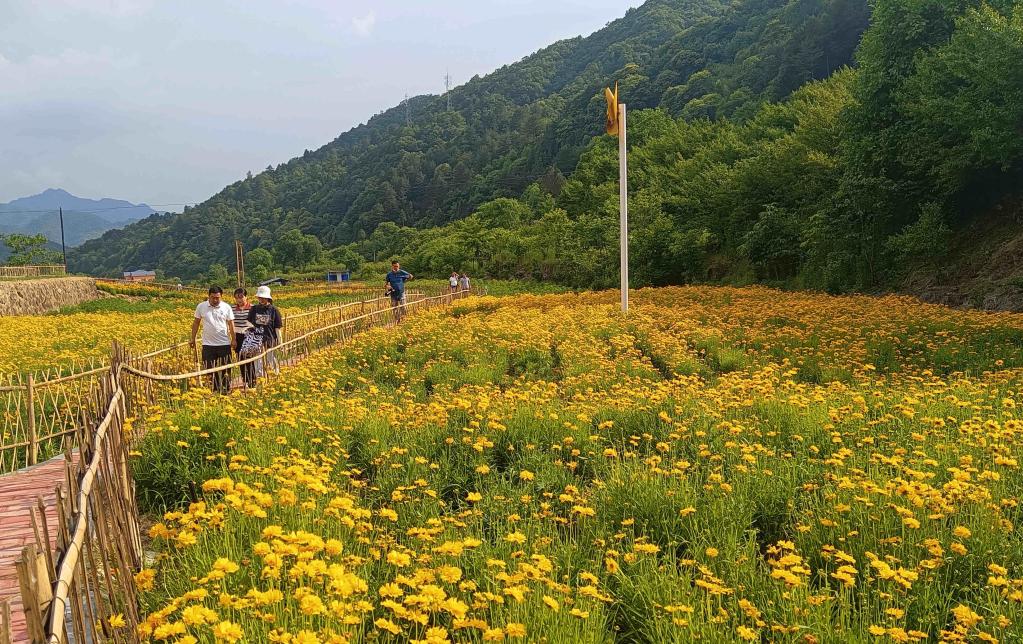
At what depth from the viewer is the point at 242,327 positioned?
10250 mm

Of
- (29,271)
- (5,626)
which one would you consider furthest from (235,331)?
(29,271)

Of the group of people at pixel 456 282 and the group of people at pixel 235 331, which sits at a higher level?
the group of people at pixel 235 331

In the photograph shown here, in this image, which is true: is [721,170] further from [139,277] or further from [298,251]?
[298,251]

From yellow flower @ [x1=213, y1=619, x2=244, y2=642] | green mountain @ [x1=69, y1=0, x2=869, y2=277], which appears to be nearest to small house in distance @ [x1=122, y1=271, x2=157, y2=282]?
green mountain @ [x1=69, y1=0, x2=869, y2=277]

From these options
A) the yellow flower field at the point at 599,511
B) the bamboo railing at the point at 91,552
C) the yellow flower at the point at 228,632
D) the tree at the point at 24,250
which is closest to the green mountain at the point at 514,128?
the tree at the point at 24,250

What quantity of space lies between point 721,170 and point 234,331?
30062 mm

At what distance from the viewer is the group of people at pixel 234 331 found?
30.0ft

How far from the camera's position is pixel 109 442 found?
4.16m

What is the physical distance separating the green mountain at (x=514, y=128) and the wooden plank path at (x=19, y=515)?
54.2 m

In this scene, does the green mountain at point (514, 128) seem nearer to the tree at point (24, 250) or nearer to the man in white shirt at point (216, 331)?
the tree at point (24, 250)

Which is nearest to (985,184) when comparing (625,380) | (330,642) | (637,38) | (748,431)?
(625,380)

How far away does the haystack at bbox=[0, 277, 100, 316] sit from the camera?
106 ft

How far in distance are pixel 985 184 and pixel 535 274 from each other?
33.0 metres

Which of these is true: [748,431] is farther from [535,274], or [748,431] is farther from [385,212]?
[385,212]
